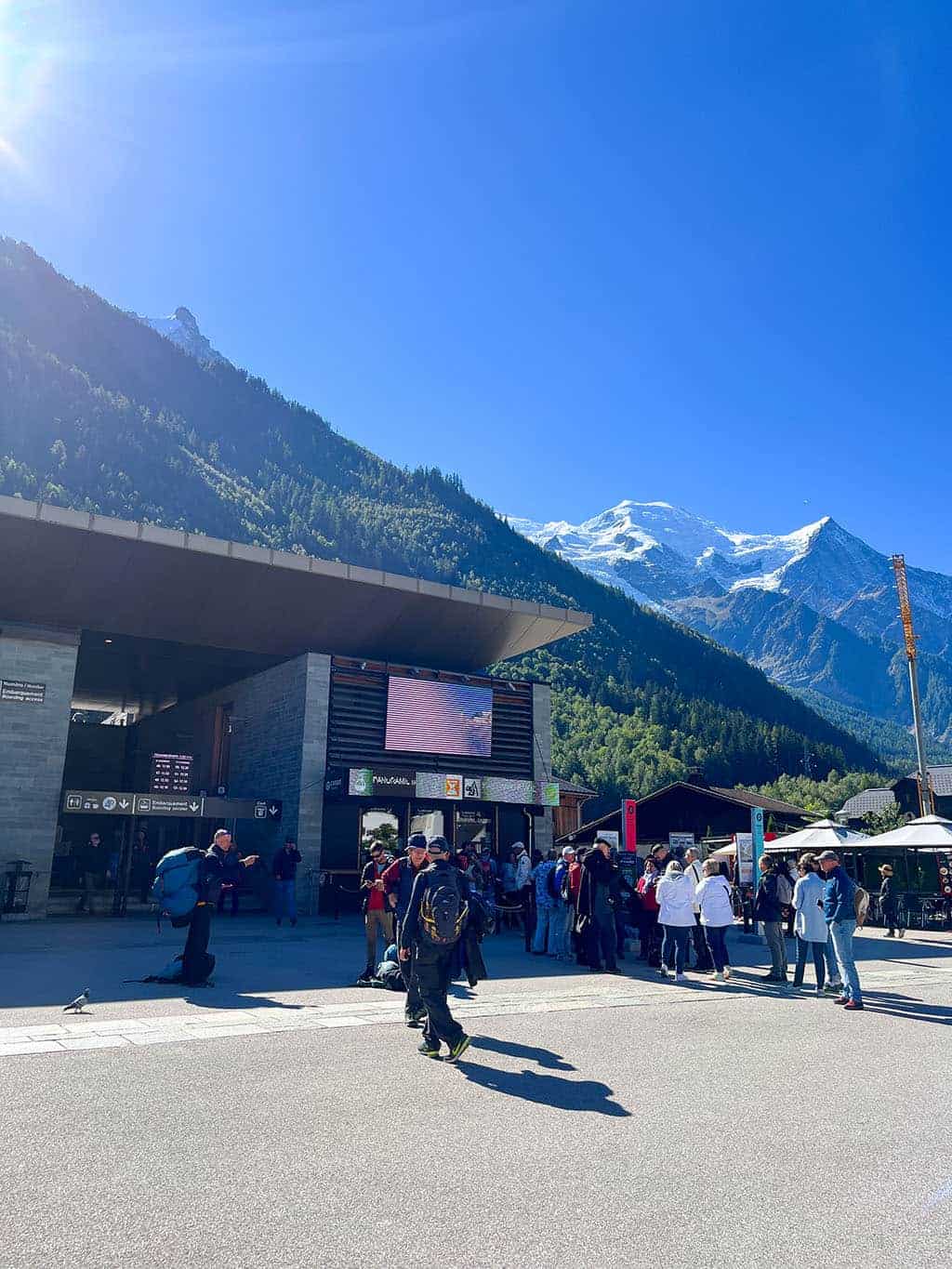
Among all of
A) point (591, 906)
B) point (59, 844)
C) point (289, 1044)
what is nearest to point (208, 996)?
point (289, 1044)

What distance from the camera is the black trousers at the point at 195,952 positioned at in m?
10.5

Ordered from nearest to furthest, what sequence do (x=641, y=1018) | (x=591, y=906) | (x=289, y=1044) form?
(x=289, y=1044)
(x=641, y=1018)
(x=591, y=906)

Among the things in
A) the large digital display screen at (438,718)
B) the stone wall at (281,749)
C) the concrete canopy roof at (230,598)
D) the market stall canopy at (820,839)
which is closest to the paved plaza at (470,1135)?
the market stall canopy at (820,839)

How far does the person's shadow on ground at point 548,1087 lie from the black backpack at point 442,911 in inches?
38.0

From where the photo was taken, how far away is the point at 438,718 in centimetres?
2802

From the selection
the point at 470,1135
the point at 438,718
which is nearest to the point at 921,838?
the point at 438,718

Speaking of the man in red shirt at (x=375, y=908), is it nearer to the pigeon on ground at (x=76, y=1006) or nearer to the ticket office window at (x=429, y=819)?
the pigeon on ground at (x=76, y=1006)

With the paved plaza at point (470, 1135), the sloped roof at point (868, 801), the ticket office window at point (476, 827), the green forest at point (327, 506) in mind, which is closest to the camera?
the paved plaza at point (470, 1135)

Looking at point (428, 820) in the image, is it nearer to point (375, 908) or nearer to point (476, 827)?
point (476, 827)

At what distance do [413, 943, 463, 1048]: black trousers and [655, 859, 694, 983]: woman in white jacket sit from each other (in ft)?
19.1

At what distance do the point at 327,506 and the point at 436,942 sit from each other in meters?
131

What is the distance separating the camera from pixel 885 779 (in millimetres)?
114375

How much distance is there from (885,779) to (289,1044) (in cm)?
12079

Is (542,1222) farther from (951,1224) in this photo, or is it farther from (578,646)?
(578,646)
